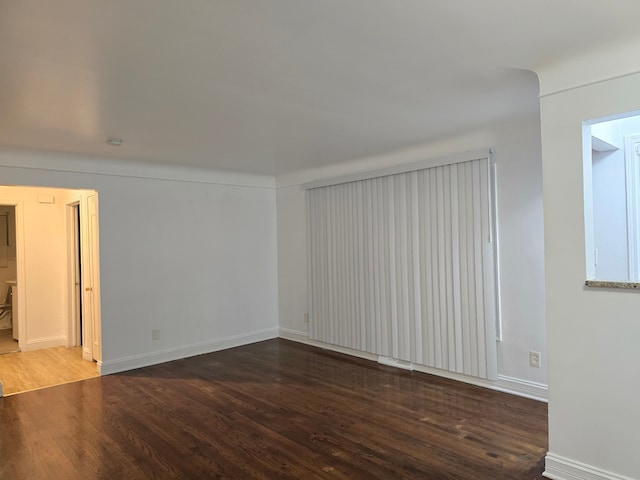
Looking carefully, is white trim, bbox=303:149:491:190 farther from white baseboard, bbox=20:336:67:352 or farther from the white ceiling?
white baseboard, bbox=20:336:67:352

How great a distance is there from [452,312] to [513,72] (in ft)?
7.38

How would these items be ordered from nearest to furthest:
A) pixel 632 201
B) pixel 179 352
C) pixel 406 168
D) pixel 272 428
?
1. pixel 272 428
2. pixel 632 201
3. pixel 406 168
4. pixel 179 352

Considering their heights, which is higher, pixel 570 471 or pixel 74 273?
pixel 74 273

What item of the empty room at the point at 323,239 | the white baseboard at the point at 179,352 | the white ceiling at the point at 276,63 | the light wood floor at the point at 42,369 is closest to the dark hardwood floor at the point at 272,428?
the empty room at the point at 323,239

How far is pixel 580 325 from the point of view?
229 cm

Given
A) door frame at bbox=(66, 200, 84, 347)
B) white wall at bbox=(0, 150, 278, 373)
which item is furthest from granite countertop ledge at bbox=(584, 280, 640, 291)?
door frame at bbox=(66, 200, 84, 347)

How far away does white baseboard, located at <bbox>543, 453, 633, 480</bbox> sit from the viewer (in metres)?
2.19

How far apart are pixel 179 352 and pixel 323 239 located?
2202 millimetres

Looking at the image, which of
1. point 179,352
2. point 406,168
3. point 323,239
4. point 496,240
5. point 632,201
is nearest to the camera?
point 632,201

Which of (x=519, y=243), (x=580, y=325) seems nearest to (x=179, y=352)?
(x=519, y=243)

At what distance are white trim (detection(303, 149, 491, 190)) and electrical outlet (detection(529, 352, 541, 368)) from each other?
1.70 m

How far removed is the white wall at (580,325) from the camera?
2.13 metres

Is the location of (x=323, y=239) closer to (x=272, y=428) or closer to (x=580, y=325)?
(x=272, y=428)

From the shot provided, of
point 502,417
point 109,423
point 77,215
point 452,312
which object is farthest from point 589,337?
point 77,215
